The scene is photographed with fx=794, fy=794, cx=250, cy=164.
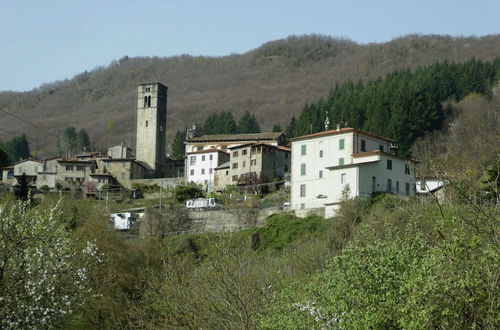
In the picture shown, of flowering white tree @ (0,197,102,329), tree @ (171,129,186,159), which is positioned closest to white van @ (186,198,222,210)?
tree @ (171,129,186,159)

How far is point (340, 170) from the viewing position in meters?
56.6

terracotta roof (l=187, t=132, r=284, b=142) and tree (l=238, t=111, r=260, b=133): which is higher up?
tree (l=238, t=111, r=260, b=133)

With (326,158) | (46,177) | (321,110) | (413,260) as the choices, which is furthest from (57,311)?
(321,110)

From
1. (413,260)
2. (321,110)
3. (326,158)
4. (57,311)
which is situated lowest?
(57,311)

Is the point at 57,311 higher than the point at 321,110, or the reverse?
the point at 321,110

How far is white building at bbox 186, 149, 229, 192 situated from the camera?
3472 inches

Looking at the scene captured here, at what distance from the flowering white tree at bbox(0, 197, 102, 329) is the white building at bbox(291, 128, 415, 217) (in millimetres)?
32202

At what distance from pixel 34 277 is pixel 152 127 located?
3360 inches

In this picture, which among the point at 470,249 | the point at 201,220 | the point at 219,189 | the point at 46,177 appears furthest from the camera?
the point at 46,177

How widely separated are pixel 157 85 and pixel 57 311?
294ft

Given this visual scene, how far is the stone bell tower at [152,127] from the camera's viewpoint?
340ft

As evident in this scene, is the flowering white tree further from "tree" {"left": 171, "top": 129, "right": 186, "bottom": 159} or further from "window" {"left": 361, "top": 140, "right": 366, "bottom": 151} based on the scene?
"tree" {"left": 171, "top": 129, "right": 186, "bottom": 159}

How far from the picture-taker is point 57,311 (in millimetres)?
23406

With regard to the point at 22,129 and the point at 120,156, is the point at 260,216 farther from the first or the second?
the point at 22,129
